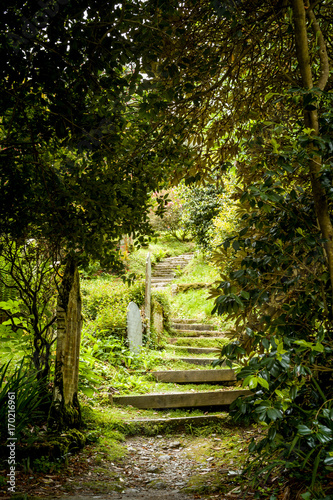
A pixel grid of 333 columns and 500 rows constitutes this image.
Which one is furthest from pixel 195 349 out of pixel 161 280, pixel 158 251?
Result: pixel 158 251

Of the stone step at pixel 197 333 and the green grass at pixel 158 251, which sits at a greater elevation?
the green grass at pixel 158 251

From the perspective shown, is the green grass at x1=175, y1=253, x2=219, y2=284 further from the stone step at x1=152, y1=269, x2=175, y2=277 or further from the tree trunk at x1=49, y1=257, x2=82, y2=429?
the tree trunk at x1=49, y1=257, x2=82, y2=429

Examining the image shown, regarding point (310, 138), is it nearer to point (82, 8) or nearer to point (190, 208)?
point (82, 8)

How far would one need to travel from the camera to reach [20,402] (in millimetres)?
3332

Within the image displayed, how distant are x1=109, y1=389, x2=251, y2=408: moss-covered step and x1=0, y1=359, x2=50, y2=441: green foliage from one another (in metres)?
1.94

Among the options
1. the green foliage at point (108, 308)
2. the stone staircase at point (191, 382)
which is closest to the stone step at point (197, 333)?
the stone staircase at point (191, 382)

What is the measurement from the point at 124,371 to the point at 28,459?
3.72 metres

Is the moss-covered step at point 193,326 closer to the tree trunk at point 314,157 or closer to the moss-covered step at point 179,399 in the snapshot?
the moss-covered step at point 179,399

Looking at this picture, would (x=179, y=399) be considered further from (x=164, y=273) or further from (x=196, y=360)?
(x=164, y=273)

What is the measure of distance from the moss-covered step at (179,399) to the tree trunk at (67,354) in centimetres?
181

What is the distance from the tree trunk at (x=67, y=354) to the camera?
12.0 ft

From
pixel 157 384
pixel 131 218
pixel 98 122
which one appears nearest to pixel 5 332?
pixel 131 218

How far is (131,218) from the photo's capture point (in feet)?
10.7

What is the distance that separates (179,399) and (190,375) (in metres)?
0.97
